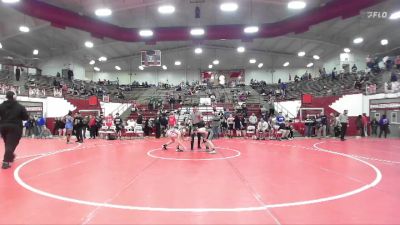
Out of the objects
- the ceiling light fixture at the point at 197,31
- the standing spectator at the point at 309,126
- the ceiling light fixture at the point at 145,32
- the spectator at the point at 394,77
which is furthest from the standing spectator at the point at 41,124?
the spectator at the point at 394,77

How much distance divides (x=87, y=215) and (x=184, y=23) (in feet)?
88.8

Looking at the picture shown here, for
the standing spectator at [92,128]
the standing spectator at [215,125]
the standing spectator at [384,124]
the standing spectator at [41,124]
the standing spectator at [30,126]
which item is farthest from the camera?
the standing spectator at [30,126]

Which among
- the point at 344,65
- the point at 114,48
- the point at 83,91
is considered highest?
the point at 114,48

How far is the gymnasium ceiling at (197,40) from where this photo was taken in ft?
76.4

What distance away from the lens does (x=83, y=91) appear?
115ft

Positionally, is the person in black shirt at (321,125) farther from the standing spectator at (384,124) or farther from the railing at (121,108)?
the railing at (121,108)

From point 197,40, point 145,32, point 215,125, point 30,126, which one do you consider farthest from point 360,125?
point 30,126

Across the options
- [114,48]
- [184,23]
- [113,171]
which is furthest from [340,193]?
[114,48]

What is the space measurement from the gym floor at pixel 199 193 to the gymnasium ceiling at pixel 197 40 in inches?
548

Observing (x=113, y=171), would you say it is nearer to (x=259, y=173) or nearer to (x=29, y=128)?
(x=259, y=173)

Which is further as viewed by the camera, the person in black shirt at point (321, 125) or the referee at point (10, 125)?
the person in black shirt at point (321, 125)

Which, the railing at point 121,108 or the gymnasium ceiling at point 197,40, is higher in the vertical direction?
the gymnasium ceiling at point 197,40

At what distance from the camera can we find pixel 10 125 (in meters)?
8.34

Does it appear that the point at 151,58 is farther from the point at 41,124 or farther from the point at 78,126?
the point at 78,126
